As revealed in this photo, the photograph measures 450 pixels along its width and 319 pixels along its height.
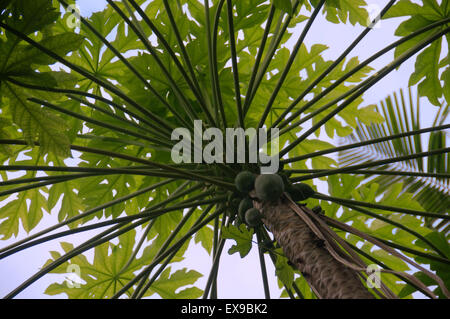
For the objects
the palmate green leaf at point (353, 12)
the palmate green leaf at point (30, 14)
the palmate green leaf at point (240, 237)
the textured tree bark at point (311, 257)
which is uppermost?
the palmate green leaf at point (353, 12)

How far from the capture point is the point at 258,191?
56.9 inches

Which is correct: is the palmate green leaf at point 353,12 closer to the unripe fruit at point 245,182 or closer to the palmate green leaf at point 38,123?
the unripe fruit at point 245,182

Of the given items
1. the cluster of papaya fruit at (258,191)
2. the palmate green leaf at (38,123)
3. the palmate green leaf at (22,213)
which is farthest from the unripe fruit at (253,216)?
the palmate green leaf at (22,213)

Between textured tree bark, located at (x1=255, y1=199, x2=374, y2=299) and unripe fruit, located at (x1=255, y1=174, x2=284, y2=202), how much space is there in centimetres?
6

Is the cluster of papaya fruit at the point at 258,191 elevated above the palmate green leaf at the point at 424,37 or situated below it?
below

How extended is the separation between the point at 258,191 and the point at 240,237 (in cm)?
24

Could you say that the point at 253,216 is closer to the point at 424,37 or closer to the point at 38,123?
the point at 38,123

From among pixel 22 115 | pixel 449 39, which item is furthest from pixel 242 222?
pixel 449 39

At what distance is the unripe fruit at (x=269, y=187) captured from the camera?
140cm

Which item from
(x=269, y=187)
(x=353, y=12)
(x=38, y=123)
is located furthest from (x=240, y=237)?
(x=353, y=12)
